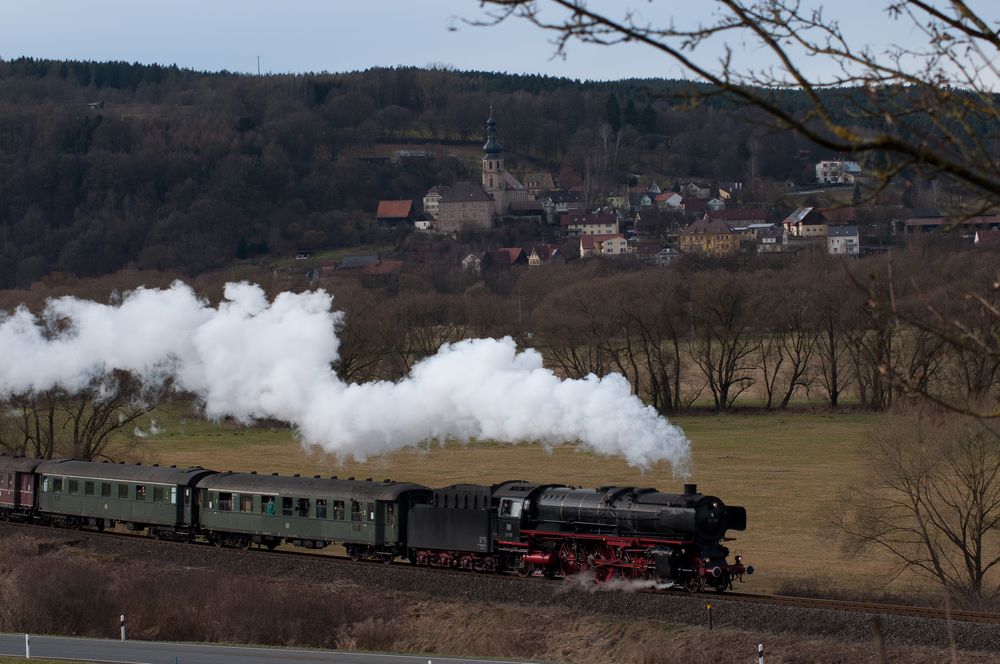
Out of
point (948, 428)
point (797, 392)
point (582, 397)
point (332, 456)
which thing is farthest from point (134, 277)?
point (948, 428)

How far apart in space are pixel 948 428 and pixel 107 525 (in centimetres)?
3809

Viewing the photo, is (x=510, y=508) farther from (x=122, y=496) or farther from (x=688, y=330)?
(x=688, y=330)

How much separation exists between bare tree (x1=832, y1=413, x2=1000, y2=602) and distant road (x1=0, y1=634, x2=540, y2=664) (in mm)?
19471

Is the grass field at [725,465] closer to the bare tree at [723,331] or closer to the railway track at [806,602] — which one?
the bare tree at [723,331]

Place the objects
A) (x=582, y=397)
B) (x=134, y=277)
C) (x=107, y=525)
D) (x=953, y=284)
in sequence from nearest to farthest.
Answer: (x=582, y=397) < (x=107, y=525) < (x=953, y=284) < (x=134, y=277)

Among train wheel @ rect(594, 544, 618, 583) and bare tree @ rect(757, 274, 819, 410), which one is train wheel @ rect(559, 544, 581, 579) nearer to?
train wheel @ rect(594, 544, 618, 583)

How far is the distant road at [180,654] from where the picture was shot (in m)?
32.2

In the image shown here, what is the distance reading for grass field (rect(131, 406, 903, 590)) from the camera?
54938 millimetres

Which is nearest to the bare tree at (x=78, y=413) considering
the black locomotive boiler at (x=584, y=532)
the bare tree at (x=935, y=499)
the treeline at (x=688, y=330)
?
the treeline at (x=688, y=330)

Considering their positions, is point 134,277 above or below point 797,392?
above

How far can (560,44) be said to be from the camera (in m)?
10.5

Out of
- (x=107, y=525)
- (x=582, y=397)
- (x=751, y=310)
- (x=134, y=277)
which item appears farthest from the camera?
(x=134, y=277)

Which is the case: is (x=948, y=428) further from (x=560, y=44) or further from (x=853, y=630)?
(x=560, y=44)

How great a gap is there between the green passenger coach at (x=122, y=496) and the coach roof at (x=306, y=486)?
4.16 feet
